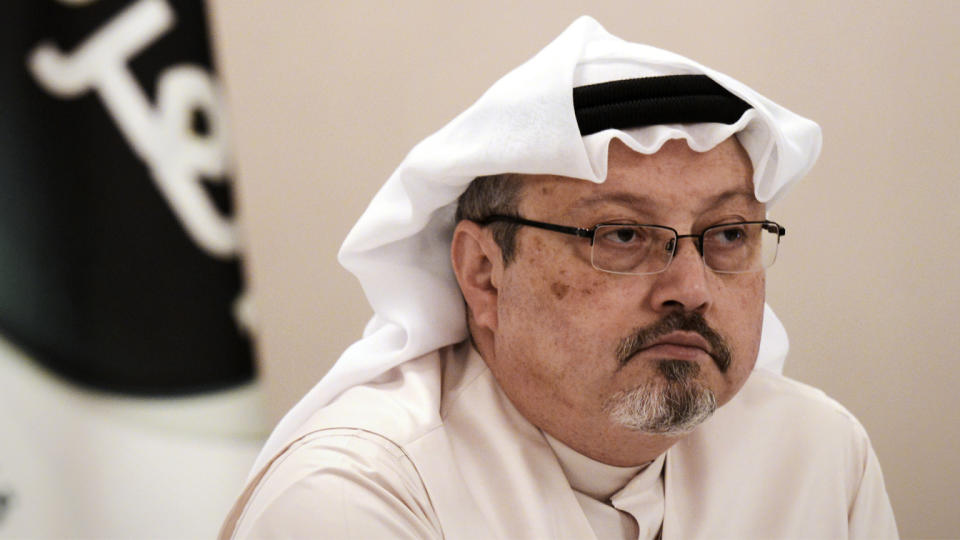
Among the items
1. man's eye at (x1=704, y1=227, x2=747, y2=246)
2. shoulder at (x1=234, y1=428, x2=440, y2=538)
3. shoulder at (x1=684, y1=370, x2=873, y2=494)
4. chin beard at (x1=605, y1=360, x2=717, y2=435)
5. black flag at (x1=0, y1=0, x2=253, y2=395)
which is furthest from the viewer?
black flag at (x1=0, y1=0, x2=253, y2=395)

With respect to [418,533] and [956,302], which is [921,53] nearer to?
[956,302]

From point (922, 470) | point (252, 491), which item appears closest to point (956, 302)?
point (922, 470)

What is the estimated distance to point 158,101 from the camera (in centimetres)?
245

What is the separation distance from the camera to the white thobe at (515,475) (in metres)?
1.40

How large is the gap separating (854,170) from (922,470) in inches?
35.3

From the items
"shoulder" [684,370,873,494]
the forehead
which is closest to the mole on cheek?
the forehead

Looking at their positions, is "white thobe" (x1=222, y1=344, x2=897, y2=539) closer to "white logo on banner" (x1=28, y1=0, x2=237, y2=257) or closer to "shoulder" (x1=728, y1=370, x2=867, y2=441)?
"shoulder" (x1=728, y1=370, x2=867, y2=441)

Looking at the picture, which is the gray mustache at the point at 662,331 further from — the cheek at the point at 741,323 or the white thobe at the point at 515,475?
the white thobe at the point at 515,475

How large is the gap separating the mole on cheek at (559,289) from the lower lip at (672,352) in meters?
0.15

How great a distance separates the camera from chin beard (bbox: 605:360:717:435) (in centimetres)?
149

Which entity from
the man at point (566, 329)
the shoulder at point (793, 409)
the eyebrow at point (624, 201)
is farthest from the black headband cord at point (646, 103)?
the shoulder at point (793, 409)

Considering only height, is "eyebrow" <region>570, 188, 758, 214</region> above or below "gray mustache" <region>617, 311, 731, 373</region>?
above

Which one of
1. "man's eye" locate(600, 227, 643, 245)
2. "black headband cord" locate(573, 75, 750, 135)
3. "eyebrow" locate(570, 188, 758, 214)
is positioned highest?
"black headband cord" locate(573, 75, 750, 135)

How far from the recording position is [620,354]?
4.93ft
